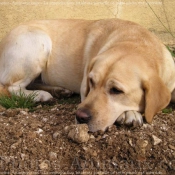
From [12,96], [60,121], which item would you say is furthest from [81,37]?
[60,121]

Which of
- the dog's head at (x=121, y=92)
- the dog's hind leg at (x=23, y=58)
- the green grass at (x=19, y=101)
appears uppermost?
the dog's head at (x=121, y=92)

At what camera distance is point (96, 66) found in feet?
13.0

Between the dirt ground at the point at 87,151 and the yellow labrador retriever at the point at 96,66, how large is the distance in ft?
0.59

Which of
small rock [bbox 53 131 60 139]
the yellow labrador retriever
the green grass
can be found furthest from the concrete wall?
small rock [bbox 53 131 60 139]

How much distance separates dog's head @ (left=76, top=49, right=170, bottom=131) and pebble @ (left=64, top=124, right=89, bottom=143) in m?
0.08

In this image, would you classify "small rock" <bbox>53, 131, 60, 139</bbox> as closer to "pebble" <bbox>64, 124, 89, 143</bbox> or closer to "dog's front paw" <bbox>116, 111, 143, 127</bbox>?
"pebble" <bbox>64, 124, 89, 143</bbox>

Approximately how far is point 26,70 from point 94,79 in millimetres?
1535

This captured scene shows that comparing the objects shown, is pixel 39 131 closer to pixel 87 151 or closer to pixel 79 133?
pixel 79 133

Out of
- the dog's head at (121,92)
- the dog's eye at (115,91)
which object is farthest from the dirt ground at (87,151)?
the dog's eye at (115,91)

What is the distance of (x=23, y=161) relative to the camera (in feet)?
11.2

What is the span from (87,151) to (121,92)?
0.67m

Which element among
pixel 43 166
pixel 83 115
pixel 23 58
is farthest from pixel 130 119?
pixel 23 58

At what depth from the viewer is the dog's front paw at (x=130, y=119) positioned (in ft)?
12.4

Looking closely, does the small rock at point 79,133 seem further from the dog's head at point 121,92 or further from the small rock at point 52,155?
the small rock at point 52,155
